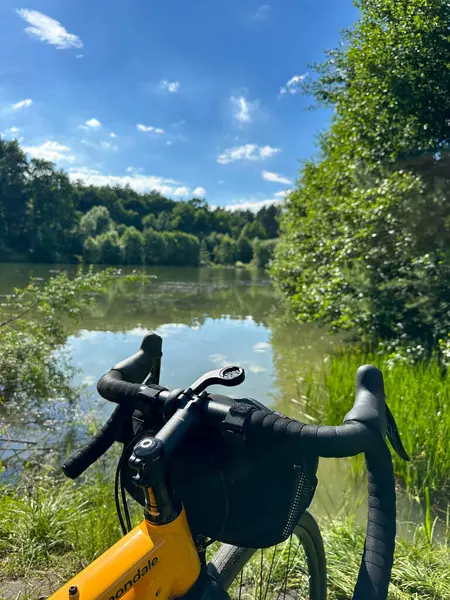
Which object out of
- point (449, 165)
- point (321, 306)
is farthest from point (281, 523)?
point (321, 306)

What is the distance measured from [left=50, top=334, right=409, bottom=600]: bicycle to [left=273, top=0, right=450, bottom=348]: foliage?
509 centimetres

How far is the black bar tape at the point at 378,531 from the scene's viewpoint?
827 millimetres

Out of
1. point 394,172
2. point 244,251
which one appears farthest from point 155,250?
point 394,172

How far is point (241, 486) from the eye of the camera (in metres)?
0.93

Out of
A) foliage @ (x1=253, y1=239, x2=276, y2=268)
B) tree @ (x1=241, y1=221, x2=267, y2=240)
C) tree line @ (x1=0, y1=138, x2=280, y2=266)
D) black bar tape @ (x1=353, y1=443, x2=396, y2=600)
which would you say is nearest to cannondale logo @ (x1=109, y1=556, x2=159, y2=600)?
black bar tape @ (x1=353, y1=443, x2=396, y2=600)

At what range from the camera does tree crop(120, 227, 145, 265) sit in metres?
47.7

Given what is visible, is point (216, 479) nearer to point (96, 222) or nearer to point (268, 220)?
point (96, 222)

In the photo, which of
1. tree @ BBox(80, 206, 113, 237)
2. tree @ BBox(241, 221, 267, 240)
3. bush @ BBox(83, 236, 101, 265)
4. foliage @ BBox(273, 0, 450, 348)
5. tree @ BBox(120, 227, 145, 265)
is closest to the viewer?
foliage @ BBox(273, 0, 450, 348)

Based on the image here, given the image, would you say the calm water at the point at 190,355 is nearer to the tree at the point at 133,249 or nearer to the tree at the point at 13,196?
the tree at the point at 13,196

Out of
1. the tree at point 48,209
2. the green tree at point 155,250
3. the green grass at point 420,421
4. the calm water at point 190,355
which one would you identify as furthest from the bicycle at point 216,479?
the green tree at point 155,250

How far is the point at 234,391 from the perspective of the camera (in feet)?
18.8

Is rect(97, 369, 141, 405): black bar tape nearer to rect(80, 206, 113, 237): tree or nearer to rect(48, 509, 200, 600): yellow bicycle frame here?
rect(48, 509, 200, 600): yellow bicycle frame

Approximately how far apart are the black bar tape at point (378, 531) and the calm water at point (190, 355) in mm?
2587

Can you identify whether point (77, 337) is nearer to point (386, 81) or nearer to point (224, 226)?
point (386, 81)
